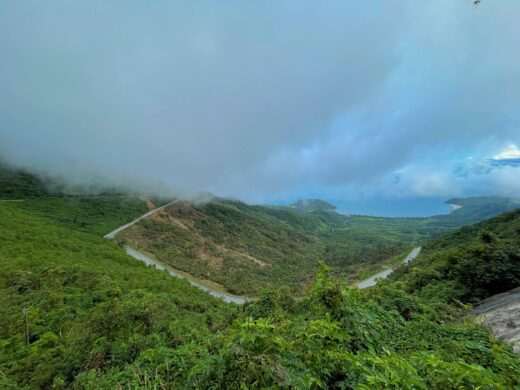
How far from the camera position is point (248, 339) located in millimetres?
2934

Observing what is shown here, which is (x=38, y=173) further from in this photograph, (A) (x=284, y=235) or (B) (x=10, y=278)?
(A) (x=284, y=235)

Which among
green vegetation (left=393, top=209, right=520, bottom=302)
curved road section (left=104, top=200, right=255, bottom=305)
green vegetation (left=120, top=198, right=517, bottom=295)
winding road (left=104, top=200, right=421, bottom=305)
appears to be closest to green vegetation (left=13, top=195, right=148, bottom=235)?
curved road section (left=104, top=200, right=255, bottom=305)

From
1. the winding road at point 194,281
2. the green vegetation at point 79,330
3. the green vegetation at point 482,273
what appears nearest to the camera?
the green vegetation at point 79,330

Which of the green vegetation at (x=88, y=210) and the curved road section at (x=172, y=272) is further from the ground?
the green vegetation at (x=88, y=210)

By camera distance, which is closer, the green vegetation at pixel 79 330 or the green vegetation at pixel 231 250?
the green vegetation at pixel 79 330

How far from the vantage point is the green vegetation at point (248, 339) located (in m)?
2.99

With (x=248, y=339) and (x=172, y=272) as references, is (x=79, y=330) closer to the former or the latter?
(x=248, y=339)

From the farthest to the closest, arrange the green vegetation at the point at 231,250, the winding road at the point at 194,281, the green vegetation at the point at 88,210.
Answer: the green vegetation at the point at 231,250, the green vegetation at the point at 88,210, the winding road at the point at 194,281

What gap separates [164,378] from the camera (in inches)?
247

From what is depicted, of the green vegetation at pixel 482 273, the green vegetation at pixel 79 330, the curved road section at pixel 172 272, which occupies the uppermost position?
the green vegetation at pixel 482 273

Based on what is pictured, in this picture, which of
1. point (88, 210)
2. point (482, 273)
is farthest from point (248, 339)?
point (88, 210)

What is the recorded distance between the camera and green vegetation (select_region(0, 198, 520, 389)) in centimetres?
299

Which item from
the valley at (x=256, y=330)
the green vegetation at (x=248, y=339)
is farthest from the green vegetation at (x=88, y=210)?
the green vegetation at (x=248, y=339)

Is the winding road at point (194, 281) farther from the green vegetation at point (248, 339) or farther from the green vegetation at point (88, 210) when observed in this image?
the green vegetation at point (248, 339)
